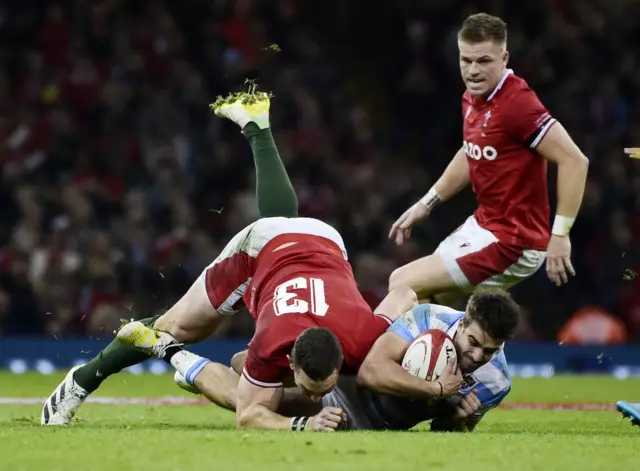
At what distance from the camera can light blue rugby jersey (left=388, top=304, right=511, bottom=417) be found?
25.9 feet

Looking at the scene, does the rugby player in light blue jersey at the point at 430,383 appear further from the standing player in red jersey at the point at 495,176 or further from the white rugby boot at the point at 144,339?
the standing player in red jersey at the point at 495,176

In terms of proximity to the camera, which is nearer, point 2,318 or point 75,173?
point 2,318

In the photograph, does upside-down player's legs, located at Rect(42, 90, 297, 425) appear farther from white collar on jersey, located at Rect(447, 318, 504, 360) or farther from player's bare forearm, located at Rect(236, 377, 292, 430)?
white collar on jersey, located at Rect(447, 318, 504, 360)

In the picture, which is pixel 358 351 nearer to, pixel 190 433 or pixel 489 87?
pixel 190 433

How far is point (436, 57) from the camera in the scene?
57.6 ft

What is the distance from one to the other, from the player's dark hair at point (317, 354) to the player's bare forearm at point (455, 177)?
3.01 meters

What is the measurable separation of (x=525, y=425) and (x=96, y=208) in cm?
810

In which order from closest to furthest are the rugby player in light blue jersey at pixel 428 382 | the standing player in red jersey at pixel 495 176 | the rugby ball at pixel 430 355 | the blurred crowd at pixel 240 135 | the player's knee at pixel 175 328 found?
the rugby player in light blue jersey at pixel 428 382 → the rugby ball at pixel 430 355 → the player's knee at pixel 175 328 → the standing player in red jersey at pixel 495 176 → the blurred crowd at pixel 240 135

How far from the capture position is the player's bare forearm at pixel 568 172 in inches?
355

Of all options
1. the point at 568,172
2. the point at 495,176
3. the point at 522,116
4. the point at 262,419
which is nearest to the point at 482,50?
the point at 522,116

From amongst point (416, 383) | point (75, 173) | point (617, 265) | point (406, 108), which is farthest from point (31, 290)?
point (416, 383)

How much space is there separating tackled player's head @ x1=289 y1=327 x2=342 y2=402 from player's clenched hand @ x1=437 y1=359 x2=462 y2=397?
58 centimetres

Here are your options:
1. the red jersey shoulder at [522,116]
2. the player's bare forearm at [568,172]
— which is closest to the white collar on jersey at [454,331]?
the player's bare forearm at [568,172]

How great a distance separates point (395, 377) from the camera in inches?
297
